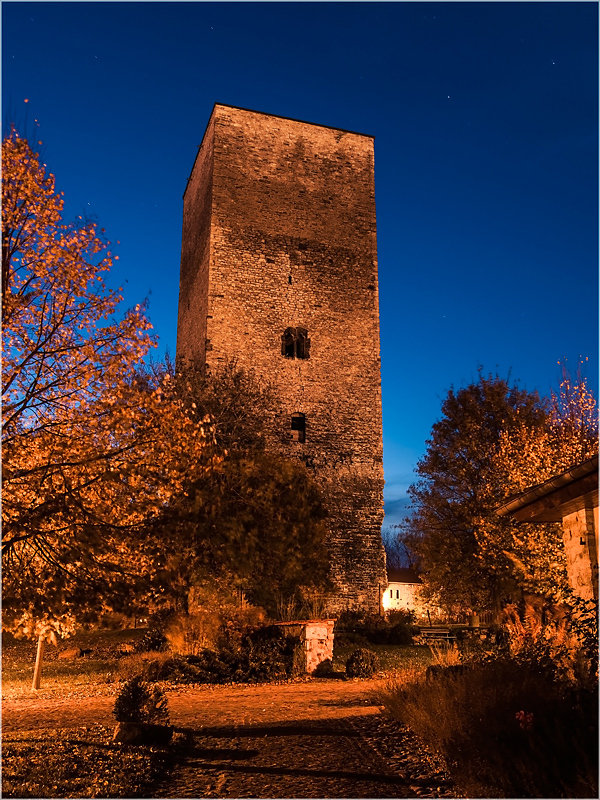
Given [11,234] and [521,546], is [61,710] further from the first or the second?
[521,546]

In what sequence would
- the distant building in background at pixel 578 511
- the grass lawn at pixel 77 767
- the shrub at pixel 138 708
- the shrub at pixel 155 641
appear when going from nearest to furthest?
1. the grass lawn at pixel 77 767
2. the distant building in background at pixel 578 511
3. the shrub at pixel 138 708
4. the shrub at pixel 155 641

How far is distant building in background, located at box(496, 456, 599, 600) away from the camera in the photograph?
643 centimetres

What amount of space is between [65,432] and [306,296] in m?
18.9

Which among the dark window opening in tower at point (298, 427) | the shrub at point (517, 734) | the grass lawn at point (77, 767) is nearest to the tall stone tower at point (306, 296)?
the dark window opening in tower at point (298, 427)

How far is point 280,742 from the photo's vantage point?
696 cm

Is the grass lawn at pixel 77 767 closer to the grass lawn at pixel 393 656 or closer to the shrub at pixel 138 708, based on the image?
the shrub at pixel 138 708

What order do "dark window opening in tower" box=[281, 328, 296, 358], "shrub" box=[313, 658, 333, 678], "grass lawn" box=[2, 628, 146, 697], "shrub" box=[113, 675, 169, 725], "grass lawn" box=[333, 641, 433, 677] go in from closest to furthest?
"shrub" box=[113, 675, 169, 725] < "shrub" box=[313, 658, 333, 678] < "grass lawn" box=[2, 628, 146, 697] < "grass lawn" box=[333, 641, 433, 677] < "dark window opening in tower" box=[281, 328, 296, 358]

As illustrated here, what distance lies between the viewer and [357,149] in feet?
91.4

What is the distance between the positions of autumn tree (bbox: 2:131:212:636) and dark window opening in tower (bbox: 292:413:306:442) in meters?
16.1

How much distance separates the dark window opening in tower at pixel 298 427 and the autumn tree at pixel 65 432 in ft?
A: 52.7

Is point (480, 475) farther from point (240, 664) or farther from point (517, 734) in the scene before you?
point (517, 734)

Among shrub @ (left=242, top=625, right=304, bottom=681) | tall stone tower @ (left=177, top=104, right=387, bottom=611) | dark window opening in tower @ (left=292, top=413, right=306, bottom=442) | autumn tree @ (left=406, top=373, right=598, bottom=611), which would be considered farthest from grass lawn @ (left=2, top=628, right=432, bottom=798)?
dark window opening in tower @ (left=292, top=413, right=306, bottom=442)

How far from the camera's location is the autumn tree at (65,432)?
6.62m

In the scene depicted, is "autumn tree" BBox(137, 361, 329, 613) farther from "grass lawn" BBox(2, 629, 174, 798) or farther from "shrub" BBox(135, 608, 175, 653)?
"grass lawn" BBox(2, 629, 174, 798)
